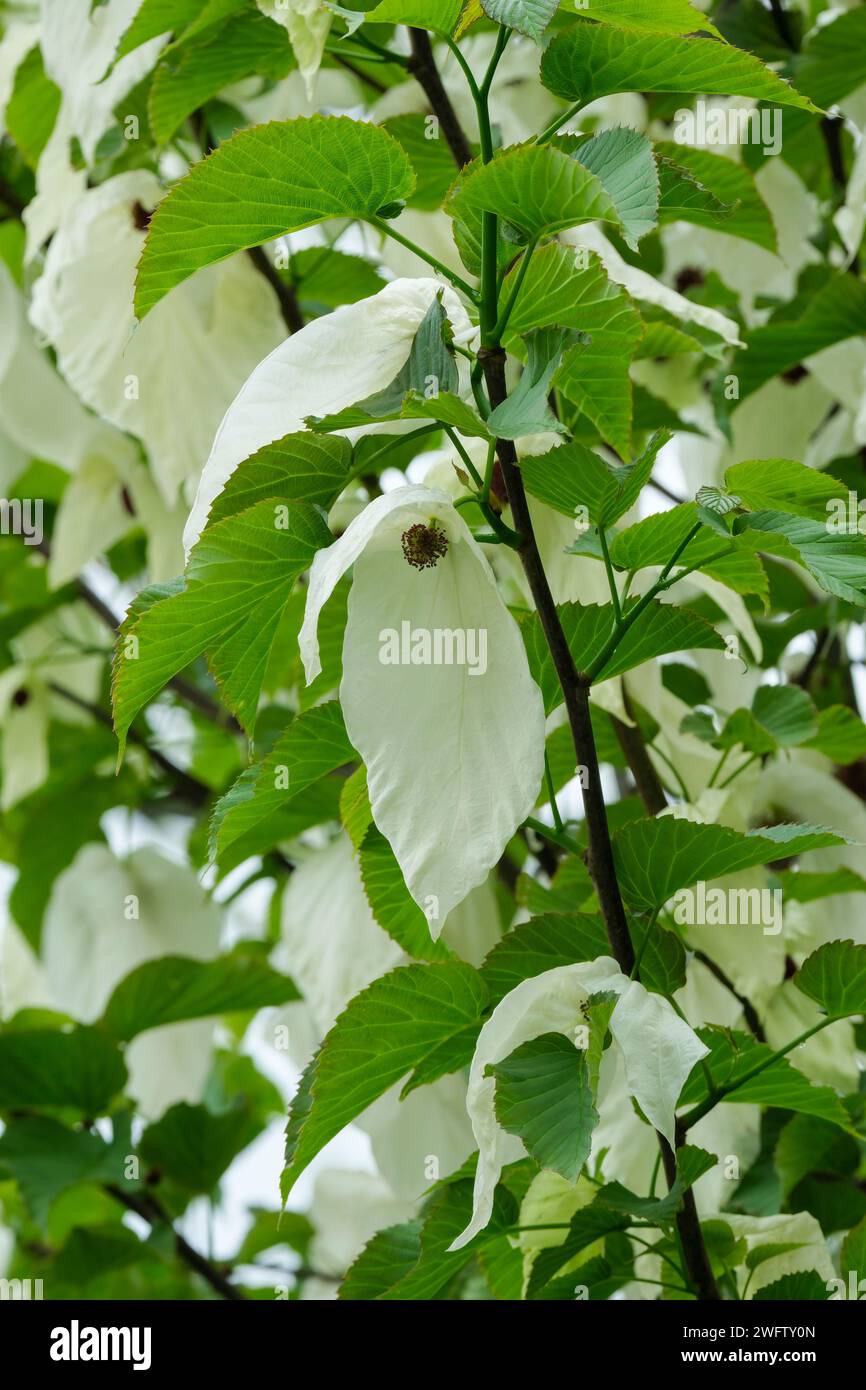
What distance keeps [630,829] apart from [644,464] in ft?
0.41

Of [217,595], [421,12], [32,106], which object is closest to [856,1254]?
[217,595]

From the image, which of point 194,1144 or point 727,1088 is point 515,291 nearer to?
point 727,1088

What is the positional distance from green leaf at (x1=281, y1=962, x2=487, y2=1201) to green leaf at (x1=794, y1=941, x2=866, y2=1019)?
116 millimetres

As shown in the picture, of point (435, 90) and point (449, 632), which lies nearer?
point (449, 632)

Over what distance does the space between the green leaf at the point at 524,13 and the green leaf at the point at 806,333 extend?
511 millimetres

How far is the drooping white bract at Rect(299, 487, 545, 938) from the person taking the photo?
471 mm

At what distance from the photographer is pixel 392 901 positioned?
2.13ft

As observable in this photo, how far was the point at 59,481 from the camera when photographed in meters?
1.56

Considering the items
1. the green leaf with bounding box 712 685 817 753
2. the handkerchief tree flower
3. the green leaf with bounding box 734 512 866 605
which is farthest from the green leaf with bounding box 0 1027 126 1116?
the green leaf with bounding box 734 512 866 605

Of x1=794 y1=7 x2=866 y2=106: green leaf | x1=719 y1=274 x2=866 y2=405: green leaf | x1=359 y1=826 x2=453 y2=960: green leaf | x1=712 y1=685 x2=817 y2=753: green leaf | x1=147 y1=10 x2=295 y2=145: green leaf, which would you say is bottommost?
x1=359 y1=826 x2=453 y2=960: green leaf

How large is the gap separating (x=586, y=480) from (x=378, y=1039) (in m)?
0.20

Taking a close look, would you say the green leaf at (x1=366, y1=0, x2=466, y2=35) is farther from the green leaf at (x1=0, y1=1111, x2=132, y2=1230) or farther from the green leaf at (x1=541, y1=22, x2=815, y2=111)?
the green leaf at (x1=0, y1=1111, x2=132, y2=1230)

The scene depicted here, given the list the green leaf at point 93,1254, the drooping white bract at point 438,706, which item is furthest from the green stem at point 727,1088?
the green leaf at point 93,1254
